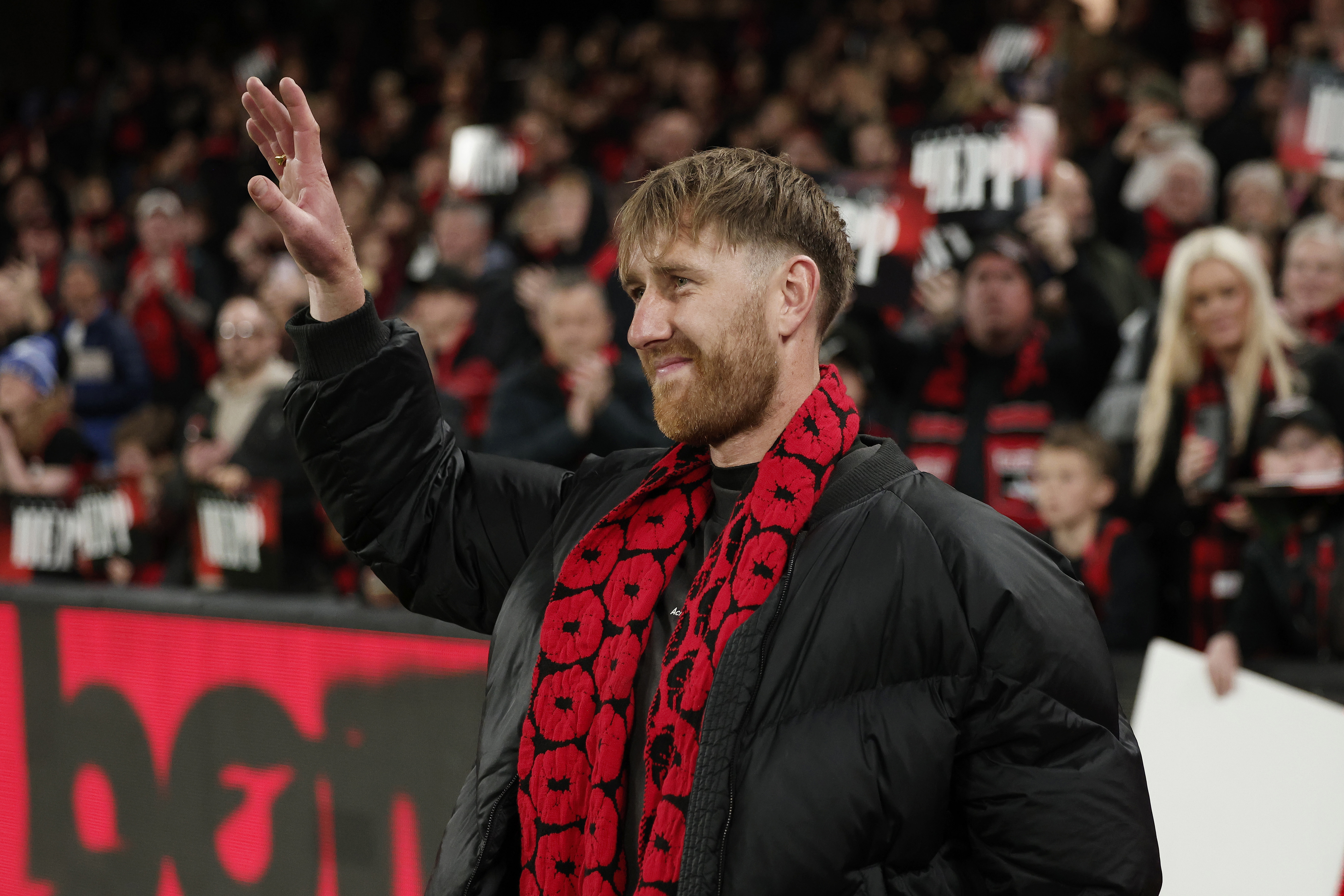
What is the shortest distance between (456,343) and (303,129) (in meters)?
4.09

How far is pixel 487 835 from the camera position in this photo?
1.89 metres

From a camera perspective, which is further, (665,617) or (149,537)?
(149,537)

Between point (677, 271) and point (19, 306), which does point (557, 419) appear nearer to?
point (677, 271)

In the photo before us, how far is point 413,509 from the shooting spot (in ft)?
6.89

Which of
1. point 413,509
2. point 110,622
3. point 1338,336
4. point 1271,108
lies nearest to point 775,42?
point 1271,108

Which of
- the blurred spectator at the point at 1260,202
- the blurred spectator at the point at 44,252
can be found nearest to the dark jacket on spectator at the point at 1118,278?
the blurred spectator at the point at 1260,202

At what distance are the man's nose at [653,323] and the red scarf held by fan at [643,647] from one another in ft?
0.68

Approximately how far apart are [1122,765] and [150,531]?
4.57 meters

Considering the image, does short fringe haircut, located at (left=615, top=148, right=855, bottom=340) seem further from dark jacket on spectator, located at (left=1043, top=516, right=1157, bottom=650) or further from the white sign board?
dark jacket on spectator, located at (left=1043, top=516, right=1157, bottom=650)

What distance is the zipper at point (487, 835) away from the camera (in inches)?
73.8

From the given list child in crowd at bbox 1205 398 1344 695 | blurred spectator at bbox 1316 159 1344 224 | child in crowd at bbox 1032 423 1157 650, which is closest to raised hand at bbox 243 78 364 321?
child in crowd at bbox 1205 398 1344 695

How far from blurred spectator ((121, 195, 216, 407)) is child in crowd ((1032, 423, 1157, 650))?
5.37 metres

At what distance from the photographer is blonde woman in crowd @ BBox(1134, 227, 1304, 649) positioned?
3.97 m

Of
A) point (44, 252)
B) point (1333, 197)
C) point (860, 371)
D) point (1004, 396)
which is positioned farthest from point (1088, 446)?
point (44, 252)
